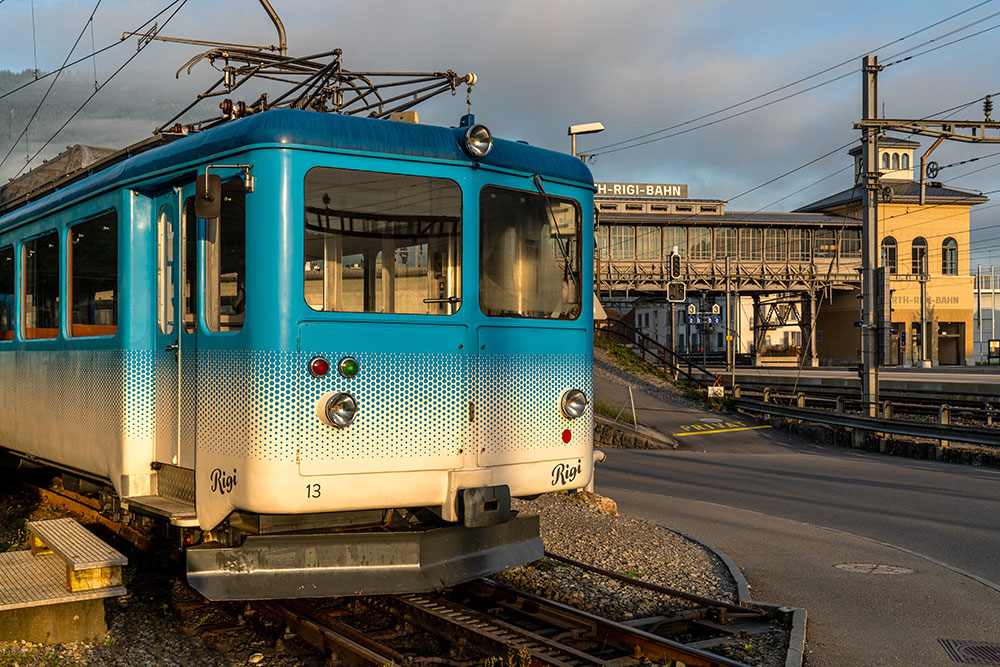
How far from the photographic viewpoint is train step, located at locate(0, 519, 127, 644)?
6.35 meters

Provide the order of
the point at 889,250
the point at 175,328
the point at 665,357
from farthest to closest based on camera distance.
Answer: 1. the point at 889,250
2. the point at 665,357
3. the point at 175,328

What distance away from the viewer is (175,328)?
269 inches

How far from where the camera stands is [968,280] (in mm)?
63219

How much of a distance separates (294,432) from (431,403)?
925 mm

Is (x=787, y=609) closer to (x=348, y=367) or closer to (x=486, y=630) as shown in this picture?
(x=486, y=630)

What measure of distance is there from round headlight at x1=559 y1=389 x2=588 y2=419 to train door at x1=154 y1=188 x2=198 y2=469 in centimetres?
260

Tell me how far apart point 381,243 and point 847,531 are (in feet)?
26.0

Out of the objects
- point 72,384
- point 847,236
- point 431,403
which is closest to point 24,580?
point 72,384

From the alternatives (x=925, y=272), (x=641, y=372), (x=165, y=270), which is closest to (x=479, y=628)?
(x=165, y=270)

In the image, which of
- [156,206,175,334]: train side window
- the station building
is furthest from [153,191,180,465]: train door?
the station building

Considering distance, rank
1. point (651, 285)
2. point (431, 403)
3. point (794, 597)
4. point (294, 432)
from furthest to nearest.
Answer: point (651, 285)
point (794, 597)
point (431, 403)
point (294, 432)

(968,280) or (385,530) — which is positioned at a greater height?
(968,280)

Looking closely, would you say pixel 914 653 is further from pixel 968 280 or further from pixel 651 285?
pixel 968 280

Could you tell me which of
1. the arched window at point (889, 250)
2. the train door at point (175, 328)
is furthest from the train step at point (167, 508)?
the arched window at point (889, 250)
